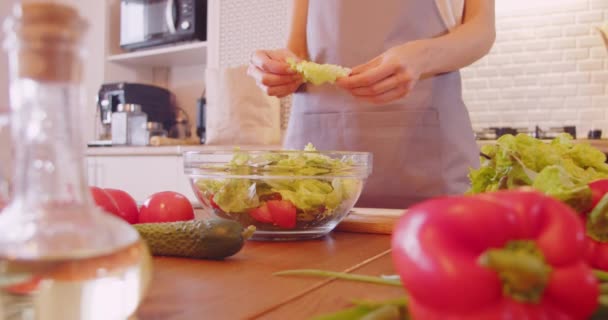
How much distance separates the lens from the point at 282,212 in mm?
740

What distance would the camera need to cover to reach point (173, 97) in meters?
3.39

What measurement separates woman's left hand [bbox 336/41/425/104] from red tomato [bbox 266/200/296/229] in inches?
17.2

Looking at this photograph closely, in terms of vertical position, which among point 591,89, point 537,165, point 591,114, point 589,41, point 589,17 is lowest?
point 537,165

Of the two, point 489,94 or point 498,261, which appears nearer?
point 498,261

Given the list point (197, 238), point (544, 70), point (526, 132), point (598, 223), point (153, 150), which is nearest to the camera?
point (598, 223)

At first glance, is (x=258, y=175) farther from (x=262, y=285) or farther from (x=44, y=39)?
(x=44, y=39)

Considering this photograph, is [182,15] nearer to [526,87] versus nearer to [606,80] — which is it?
[526,87]

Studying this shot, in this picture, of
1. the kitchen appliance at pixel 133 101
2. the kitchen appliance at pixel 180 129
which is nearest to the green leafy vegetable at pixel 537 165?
the kitchen appliance at pixel 133 101

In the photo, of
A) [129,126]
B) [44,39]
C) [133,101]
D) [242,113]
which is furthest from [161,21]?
[44,39]

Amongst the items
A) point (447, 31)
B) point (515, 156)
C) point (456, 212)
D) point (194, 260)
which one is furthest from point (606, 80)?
point (456, 212)

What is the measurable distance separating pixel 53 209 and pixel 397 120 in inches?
44.0

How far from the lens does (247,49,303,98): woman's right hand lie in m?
1.16

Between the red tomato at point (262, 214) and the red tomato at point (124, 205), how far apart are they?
184 mm

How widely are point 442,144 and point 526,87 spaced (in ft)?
4.69
